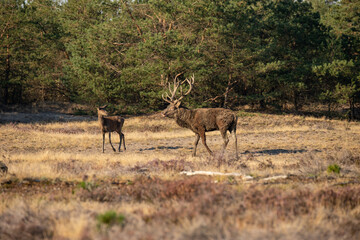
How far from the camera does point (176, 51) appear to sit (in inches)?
1121

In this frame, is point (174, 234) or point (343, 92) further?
point (343, 92)

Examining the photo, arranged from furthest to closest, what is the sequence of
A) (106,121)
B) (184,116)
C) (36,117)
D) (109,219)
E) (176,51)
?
(36,117)
(176,51)
(106,121)
(184,116)
(109,219)

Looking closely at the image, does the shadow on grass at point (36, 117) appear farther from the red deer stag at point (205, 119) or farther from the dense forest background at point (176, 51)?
the red deer stag at point (205, 119)

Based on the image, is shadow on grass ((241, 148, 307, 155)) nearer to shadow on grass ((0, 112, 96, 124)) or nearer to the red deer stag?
the red deer stag

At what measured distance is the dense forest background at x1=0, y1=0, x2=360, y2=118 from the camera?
30250 mm

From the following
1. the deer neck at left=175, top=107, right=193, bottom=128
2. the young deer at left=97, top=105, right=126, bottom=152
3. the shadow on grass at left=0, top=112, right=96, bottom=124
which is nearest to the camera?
the deer neck at left=175, top=107, right=193, bottom=128

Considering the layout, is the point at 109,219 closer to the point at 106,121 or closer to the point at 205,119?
the point at 205,119

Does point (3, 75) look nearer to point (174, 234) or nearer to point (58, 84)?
point (58, 84)

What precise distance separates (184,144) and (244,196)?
524 inches

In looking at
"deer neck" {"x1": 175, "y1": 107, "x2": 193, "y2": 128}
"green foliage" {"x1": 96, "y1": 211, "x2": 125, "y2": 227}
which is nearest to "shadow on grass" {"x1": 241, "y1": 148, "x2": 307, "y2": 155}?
"deer neck" {"x1": 175, "y1": 107, "x2": 193, "y2": 128}

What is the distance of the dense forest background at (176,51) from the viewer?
3025cm

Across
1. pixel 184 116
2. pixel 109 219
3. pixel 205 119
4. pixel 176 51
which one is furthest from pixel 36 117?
pixel 109 219

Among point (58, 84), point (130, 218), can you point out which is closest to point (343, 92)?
point (58, 84)

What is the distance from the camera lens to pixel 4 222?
566cm
